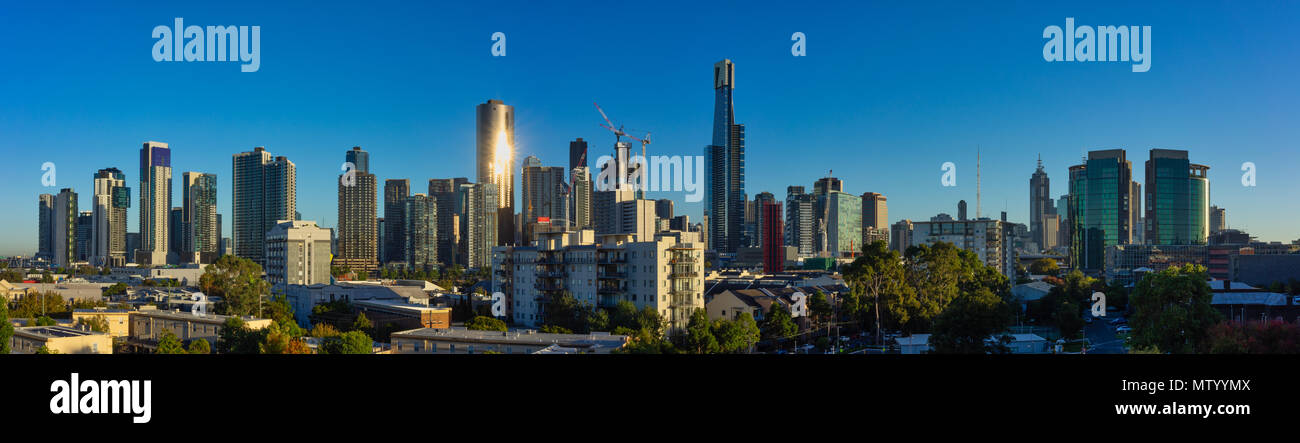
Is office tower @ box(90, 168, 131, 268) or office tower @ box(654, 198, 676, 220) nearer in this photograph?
office tower @ box(90, 168, 131, 268)

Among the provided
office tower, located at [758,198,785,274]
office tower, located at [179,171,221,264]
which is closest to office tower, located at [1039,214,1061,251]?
office tower, located at [758,198,785,274]

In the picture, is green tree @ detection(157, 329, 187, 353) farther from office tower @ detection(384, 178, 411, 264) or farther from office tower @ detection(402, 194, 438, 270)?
office tower @ detection(384, 178, 411, 264)

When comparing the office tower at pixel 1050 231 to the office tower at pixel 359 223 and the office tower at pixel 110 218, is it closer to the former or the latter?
the office tower at pixel 359 223

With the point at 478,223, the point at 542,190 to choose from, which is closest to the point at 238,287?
the point at 478,223

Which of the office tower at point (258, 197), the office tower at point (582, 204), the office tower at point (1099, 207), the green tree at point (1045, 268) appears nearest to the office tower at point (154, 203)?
the office tower at point (258, 197)

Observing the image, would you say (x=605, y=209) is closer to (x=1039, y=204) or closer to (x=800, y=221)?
(x=800, y=221)

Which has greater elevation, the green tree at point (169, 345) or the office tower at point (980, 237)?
the office tower at point (980, 237)
